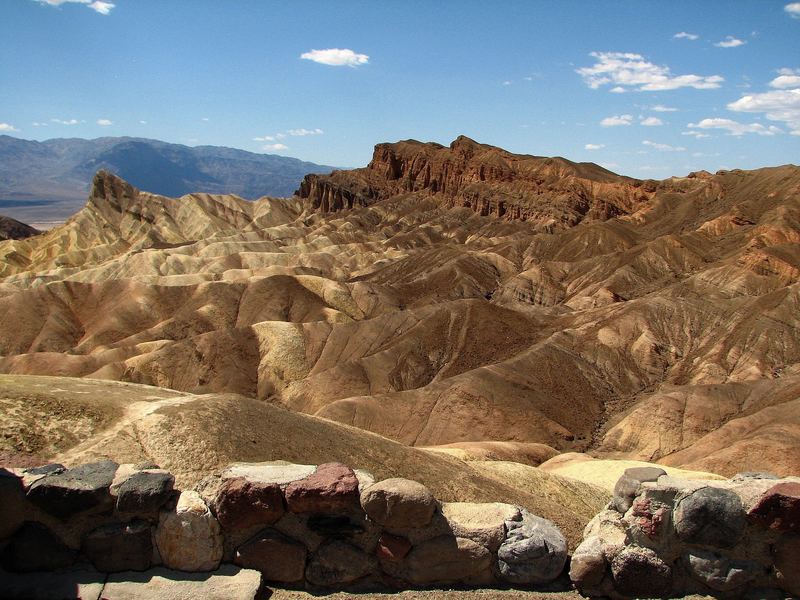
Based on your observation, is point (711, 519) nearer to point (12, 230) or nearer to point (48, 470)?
point (48, 470)

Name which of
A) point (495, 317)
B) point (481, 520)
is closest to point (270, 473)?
point (481, 520)

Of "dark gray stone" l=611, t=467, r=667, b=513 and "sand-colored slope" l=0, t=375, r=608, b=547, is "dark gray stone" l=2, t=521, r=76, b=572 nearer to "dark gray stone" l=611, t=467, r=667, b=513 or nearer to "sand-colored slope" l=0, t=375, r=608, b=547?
"sand-colored slope" l=0, t=375, r=608, b=547

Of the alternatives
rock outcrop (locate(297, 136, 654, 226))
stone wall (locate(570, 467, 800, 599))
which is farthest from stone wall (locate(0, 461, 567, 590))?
rock outcrop (locate(297, 136, 654, 226))

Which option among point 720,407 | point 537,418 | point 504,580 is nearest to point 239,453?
point 504,580

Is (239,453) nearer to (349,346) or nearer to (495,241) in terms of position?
(349,346)

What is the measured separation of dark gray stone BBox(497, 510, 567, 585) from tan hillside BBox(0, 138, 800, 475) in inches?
360

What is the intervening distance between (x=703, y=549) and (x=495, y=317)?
2405 inches

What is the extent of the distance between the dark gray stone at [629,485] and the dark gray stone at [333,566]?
4.54m

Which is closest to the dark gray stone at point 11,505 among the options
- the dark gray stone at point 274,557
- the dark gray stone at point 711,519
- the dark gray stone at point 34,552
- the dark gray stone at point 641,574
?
the dark gray stone at point 34,552

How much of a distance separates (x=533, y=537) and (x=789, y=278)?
271 ft

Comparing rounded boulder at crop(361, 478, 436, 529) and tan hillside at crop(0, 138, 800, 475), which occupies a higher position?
rounded boulder at crop(361, 478, 436, 529)

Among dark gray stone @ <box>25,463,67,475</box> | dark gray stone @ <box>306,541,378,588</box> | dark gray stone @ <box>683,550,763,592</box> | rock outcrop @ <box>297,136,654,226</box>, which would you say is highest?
rock outcrop @ <box>297,136,654,226</box>

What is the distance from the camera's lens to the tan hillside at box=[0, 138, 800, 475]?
49.2 meters

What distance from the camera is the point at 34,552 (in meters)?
9.16
